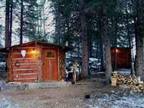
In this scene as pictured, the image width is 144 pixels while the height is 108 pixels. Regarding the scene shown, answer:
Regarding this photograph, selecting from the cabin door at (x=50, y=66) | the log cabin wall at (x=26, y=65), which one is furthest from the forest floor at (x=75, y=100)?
the log cabin wall at (x=26, y=65)

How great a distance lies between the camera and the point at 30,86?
75.4 ft

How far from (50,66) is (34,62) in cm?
126

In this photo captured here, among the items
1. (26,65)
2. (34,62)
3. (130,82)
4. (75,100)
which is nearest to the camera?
(75,100)

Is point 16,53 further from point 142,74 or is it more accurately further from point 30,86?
point 142,74

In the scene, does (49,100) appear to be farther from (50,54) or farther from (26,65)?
(50,54)

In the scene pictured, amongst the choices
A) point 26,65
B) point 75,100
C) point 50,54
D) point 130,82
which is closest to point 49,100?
point 75,100

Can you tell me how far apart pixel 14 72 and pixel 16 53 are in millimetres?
1396

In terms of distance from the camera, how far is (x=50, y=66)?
2572 cm

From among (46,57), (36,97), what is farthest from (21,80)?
(36,97)

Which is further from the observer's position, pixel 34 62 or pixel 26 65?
pixel 26 65

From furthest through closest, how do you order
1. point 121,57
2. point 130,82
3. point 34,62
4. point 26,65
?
point 121,57 < point 26,65 < point 34,62 < point 130,82

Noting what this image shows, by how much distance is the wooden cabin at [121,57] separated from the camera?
39.3 m

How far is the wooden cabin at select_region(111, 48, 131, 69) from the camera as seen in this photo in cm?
3934

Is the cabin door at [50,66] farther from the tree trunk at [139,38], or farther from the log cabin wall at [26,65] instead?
the tree trunk at [139,38]
